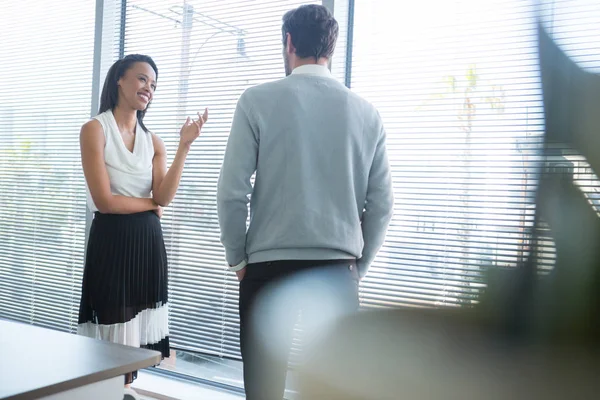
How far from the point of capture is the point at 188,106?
11.2 ft

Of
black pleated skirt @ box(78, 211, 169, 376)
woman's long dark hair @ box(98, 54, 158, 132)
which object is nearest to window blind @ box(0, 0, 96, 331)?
woman's long dark hair @ box(98, 54, 158, 132)

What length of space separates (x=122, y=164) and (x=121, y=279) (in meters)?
0.50

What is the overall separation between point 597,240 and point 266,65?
2.92m

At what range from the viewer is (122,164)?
8.60ft

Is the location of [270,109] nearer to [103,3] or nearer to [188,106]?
[188,106]

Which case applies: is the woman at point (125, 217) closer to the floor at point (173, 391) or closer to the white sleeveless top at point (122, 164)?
the white sleeveless top at point (122, 164)

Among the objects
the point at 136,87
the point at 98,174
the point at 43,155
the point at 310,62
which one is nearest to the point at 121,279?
the point at 98,174

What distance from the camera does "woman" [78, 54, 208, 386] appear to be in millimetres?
2564

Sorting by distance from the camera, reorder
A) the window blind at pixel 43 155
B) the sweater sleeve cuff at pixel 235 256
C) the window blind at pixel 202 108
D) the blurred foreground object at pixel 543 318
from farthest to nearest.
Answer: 1. the window blind at pixel 43 155
2. the window blind at pixel 202 108
3. the sweater sleeve cuff at pixel 235 256
4. the blurred foreground object at pixel 543 318

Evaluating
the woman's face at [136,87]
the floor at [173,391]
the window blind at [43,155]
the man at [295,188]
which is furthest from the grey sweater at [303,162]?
the window blind at [43,155]

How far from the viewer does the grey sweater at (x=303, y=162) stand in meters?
1.79

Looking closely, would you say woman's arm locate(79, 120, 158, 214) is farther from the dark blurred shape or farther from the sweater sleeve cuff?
the dark blurred shape

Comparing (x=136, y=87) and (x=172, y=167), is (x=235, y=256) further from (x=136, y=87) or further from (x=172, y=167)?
(x=136, y=87)

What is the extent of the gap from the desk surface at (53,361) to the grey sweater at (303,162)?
704 mm
